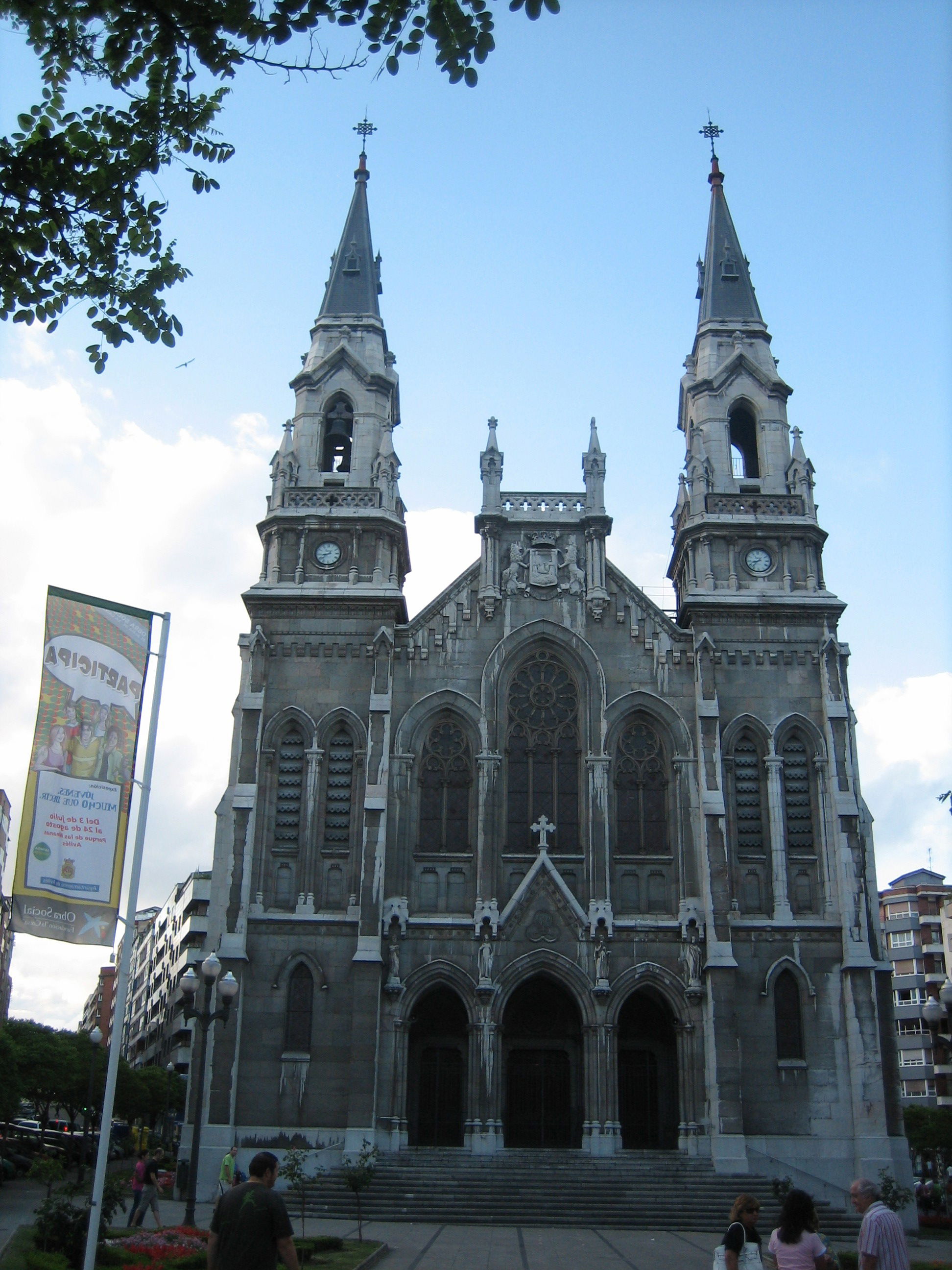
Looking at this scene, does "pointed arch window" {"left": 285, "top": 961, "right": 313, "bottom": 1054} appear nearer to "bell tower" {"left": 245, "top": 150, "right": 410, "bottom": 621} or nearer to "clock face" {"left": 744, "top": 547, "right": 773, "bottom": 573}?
"bell tower" {"left": 245, "top": 150, "right": 410, "bottom": 621}

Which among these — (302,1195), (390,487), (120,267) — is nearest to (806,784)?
(390,487)

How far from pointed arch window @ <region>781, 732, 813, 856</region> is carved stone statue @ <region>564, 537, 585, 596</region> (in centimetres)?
767

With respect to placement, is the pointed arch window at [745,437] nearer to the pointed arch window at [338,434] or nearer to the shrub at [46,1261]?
the pointed arch window at [338,434]

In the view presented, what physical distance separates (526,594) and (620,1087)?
14387mm

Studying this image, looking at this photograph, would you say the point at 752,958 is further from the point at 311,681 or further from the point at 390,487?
the point at 390,487

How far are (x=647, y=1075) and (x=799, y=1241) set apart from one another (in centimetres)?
2523

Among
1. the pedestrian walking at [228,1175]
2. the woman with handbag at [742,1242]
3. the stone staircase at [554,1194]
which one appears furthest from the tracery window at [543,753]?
the woman with handbag at [742,1242]

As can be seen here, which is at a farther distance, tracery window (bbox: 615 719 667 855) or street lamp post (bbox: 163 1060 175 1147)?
street lamp post (bbox: 163 1060 175 1147)

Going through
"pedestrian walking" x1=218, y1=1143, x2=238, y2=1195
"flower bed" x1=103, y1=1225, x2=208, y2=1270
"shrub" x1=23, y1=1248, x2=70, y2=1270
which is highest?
"pedestrian walking" x1=218, y1=1143, x2=238, y2=1195

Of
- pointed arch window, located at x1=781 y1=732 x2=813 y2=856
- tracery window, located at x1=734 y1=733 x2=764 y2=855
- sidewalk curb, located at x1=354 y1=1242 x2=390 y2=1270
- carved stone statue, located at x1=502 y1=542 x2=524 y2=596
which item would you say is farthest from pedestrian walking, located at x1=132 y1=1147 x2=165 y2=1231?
carved stone statue, located at x1=502 y1=542 x2=524 y2=596

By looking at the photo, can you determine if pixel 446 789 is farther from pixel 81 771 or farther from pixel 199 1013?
pixel 81 771

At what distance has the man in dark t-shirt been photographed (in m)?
8.66

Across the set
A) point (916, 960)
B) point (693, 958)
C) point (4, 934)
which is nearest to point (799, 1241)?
point (693, 958)

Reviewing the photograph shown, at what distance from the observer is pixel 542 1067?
34.1 metres
